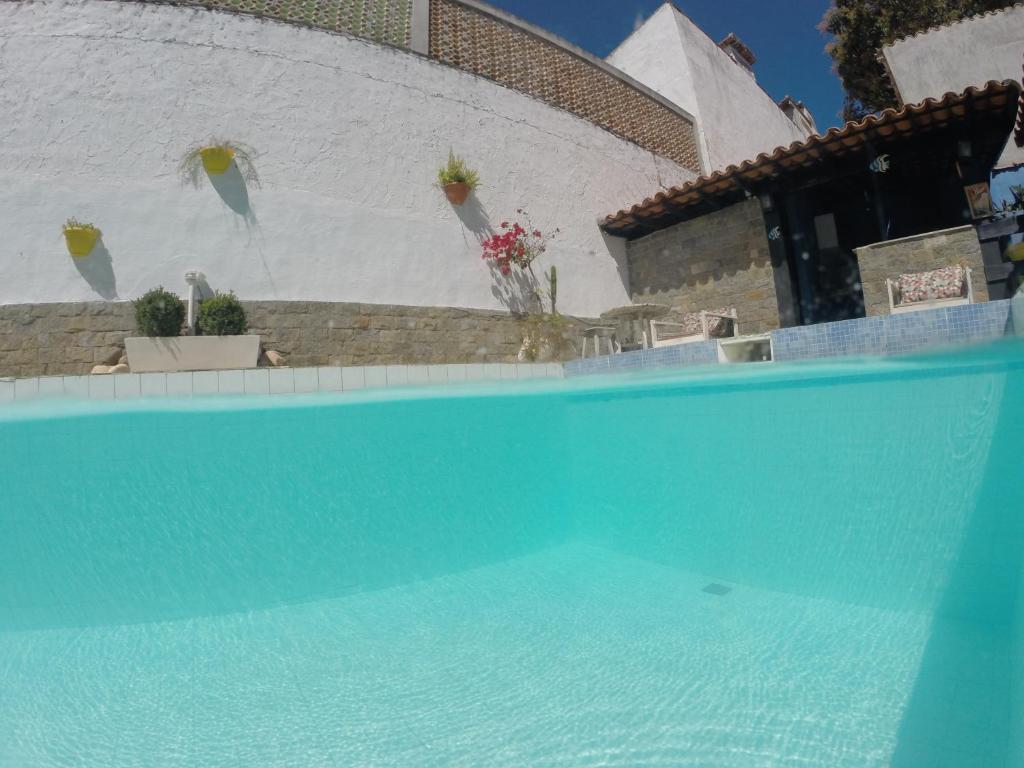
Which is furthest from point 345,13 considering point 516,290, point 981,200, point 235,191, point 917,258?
point 981,200

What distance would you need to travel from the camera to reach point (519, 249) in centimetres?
948

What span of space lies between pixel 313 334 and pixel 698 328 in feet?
19.5

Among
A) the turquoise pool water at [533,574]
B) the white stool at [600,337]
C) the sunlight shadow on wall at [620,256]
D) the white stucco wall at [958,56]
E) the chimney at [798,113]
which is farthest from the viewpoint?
the chimney at [798,113]

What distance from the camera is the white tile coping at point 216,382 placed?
5422 mm

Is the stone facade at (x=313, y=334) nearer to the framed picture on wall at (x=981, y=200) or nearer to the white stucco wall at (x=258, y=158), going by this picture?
the white stucco wall at (x=258, y=158)

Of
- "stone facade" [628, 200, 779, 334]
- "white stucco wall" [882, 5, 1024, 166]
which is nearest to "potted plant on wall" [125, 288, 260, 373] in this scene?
"stone facade" [628, 200, 779, 334]

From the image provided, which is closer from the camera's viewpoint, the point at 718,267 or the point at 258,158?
the point at 258,158

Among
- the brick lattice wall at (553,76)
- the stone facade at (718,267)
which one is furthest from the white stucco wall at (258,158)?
the stone facade at (718,267)

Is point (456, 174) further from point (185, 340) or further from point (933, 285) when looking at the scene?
point (933, 285)

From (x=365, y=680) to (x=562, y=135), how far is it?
1018cm

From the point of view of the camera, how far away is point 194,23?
7.90m

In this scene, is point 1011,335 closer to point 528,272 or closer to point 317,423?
point 317,423

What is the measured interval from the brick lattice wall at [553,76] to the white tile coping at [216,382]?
609 cm

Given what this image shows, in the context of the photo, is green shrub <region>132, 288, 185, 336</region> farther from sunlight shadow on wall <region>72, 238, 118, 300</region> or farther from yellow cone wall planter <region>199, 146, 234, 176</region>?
yellow cone wall planter <region>199, 146, 234, 176</region>
